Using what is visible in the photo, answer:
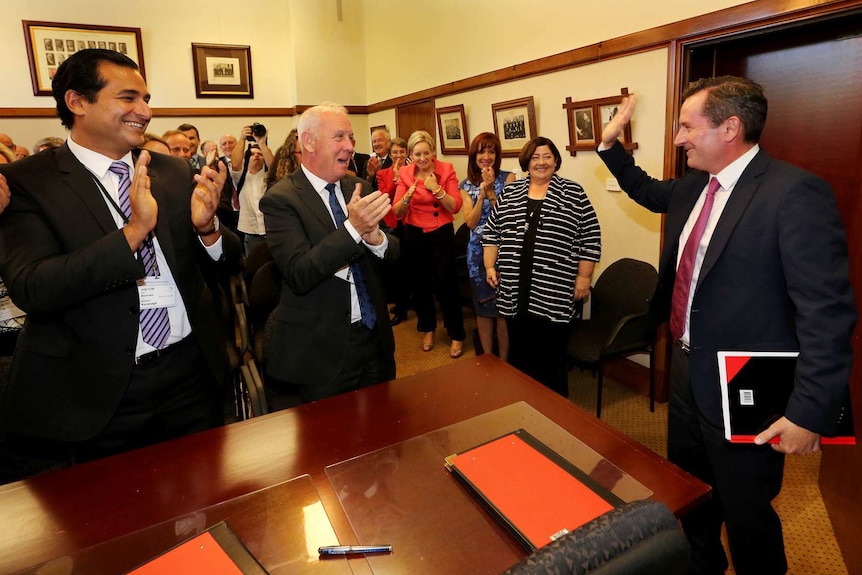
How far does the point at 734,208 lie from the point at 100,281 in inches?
72.4

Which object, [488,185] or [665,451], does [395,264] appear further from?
Result: [665,451]

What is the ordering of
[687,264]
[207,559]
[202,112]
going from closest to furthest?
1. [207,559]
2. [687,264]
3. [202,112]

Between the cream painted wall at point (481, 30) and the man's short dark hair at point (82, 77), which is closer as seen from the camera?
the man's short dark hair at point (82, 77)

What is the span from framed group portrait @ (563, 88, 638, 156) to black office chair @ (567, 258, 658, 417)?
0.87 meters

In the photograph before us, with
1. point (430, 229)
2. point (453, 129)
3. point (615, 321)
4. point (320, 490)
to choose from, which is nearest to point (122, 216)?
point (320, 490)

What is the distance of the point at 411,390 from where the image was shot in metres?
1.57

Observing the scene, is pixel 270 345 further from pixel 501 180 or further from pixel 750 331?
pixel 501 180

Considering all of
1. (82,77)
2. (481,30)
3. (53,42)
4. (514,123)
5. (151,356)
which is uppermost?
(53,42)

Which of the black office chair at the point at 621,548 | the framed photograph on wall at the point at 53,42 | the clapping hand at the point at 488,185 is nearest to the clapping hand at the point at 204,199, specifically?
the black office chair at the point at 621,548

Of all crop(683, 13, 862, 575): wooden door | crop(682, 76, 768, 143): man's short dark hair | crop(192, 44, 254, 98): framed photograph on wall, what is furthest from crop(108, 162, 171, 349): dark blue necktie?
crop(192, 44, 254, 98): framed photograph on wall

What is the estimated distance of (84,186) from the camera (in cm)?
151

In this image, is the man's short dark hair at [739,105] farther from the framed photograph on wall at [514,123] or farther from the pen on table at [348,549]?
the framed photograph on wall at [514,123]

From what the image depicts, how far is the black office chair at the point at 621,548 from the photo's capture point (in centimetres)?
43

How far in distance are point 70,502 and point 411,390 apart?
2.85 ft
